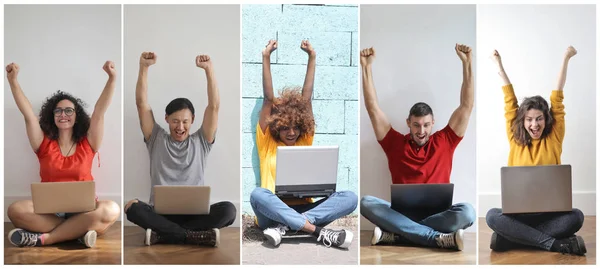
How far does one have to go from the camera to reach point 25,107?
4.02 meters

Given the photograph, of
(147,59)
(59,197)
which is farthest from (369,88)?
(59,197)

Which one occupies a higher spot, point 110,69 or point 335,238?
point 110,69

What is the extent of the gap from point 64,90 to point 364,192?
71.8 inches

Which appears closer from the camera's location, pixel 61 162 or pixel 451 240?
pixel 451 240

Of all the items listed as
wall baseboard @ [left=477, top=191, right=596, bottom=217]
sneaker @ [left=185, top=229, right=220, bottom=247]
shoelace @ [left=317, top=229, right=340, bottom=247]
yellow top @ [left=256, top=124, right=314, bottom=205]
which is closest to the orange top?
sneaker @ [left=185, top=229, right=220, bottom=247]

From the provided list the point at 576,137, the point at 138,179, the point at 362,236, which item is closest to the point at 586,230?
the point at 576,137

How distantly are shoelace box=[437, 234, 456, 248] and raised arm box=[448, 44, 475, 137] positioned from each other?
57cm

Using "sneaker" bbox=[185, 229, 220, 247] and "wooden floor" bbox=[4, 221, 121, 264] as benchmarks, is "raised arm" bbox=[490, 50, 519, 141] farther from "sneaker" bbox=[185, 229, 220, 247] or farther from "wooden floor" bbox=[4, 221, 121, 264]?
"wooden floor" bbox=[4, 221, 121, 264]

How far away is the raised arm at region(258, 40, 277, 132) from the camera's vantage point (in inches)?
157

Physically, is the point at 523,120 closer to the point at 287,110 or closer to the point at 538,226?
the point at 538,226

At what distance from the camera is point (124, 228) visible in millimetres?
4008

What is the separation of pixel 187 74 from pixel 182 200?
704mm

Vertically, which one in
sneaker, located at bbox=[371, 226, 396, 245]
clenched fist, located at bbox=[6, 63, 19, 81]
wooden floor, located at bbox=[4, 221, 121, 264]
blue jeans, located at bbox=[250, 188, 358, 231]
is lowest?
wooden floor, located at bbox=[4, 221, 121, 264]

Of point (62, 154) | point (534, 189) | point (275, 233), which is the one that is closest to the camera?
point (275, 233)
